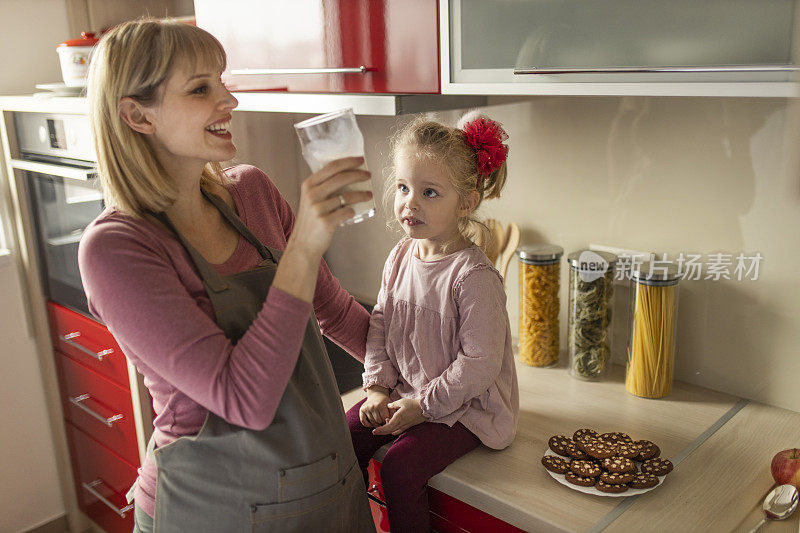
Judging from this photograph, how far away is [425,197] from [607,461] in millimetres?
511

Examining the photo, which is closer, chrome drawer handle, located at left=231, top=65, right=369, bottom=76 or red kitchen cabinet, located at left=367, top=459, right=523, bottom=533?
red kitchen cabinet, located at left=367, top=459, right=523, bottom=533

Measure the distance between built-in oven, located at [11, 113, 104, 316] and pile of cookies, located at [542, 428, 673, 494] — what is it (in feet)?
Answer: 4.11

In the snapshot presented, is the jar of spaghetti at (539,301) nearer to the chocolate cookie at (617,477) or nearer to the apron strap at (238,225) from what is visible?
the chocolate cookie at (617,477)

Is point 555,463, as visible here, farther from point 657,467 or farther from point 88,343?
point 88,343

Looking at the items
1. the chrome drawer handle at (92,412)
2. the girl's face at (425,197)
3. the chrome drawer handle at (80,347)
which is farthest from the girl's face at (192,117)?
the chrome drawer handle at (92,412)

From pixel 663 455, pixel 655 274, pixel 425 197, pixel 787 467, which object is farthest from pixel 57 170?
pixel 787 467

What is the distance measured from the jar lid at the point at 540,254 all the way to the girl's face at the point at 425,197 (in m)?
0.38

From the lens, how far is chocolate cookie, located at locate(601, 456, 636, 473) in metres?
1.09

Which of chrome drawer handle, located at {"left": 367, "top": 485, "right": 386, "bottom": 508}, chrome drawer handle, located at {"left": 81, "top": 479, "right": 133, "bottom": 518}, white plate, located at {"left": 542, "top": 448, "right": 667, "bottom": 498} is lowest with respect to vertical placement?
chrome drawer handle, located at {"left": 81, "top": 479, "right": 133, "bottom": 518}

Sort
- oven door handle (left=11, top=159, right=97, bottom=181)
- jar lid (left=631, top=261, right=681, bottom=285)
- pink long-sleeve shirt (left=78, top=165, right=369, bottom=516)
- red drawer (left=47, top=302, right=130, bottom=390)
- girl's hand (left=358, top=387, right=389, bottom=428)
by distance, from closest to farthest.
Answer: pink long-sleeve shirt (left=78, top=165, right=369, bottom=516), girl's hand (left=358, top=387, right=389, bottom=428), jar lid (left=631, top=261, right=681, bottom=285), oven door handle (left=11, top=159, right=97, bottom=181), red drawer (left=47, top=302, right=130, bottom=390)

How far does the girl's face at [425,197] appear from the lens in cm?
116

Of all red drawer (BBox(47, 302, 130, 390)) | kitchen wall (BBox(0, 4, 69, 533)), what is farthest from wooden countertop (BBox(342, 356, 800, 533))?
kitchen wall (BBox(0, 4, 69, 533))

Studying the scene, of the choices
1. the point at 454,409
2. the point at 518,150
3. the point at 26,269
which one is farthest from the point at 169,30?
the point at 26,269

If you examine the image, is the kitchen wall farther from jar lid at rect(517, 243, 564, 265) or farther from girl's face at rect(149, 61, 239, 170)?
jar lid at rect(517, 243, 564, 265)
